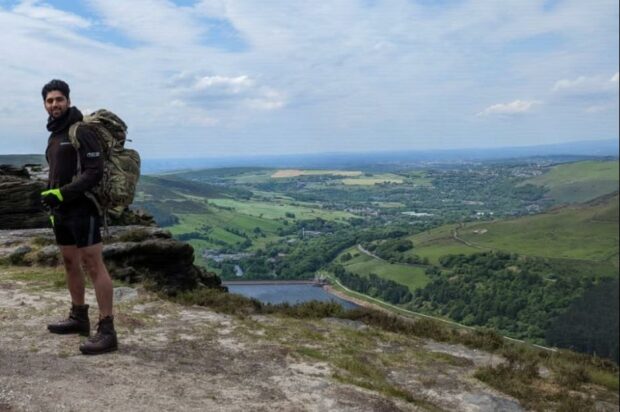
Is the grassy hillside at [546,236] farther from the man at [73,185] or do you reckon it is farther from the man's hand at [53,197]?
the man's hand at [53,197]

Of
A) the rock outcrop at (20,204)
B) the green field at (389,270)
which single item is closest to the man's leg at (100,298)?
the rock outcrop at (20,204)

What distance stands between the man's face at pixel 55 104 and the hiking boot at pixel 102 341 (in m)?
3.07

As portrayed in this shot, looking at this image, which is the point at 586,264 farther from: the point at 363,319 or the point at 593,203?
the point at 363,319

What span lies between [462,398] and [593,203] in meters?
190

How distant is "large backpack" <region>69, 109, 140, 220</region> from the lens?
7320 millimetres

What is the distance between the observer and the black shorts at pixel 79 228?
7.12 m

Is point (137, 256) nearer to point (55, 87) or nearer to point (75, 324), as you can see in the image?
point (75, 324)

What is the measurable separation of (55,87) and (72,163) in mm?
1118

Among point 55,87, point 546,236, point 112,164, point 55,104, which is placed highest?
point 55,87

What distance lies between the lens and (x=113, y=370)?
7.07m

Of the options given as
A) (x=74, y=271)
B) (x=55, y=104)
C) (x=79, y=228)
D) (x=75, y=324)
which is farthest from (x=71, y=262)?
(x=55, y=104)

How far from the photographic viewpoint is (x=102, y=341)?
765 cm

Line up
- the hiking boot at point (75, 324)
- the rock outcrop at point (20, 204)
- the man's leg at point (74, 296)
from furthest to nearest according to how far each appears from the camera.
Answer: the rock outcrop at point (20, 204)
the hiking boot at point (75, 324)
the man's leg at point (74, 296)

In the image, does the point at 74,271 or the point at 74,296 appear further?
the point at 74,296
